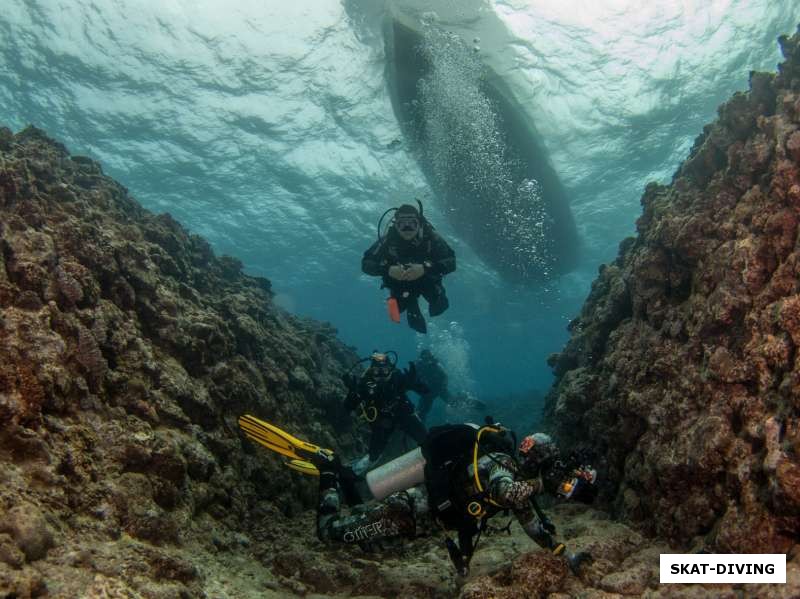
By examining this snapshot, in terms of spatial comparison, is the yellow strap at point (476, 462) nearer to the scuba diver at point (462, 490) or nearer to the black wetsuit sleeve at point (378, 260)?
the scuba diver at point (462, 490)

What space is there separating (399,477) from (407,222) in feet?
14.6

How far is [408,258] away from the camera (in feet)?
28.1

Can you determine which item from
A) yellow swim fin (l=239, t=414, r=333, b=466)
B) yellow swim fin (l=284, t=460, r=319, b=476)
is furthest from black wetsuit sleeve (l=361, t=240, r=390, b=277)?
yellow swim fin (l=284, t=460, r=319, b=476)

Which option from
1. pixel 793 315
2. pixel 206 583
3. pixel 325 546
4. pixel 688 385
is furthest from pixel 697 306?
pixel 206 583

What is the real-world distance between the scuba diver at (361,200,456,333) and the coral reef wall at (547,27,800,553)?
3103mm

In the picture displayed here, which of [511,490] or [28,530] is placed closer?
[28,530]

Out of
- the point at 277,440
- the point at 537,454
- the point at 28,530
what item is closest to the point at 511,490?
the point at 537,454

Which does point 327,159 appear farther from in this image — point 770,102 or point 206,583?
point 206,583

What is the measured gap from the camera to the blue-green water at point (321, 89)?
13.4 meters

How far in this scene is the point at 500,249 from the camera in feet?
75.1

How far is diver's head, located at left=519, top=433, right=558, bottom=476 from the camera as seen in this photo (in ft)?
13.6

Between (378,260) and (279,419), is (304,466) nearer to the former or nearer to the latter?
(279,419)

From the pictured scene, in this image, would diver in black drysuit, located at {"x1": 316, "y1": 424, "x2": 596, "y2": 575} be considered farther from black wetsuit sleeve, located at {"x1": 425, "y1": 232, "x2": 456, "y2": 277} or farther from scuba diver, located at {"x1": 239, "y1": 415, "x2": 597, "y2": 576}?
black wetsuit sleeve, located at {"x1": 425, "y1": 232, "x2": 456, "y2": 277}

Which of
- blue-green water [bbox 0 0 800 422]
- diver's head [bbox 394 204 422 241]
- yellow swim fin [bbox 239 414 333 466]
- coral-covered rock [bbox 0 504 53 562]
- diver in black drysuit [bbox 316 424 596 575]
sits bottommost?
coral-covered rock [bbox 0 504 53 562]
